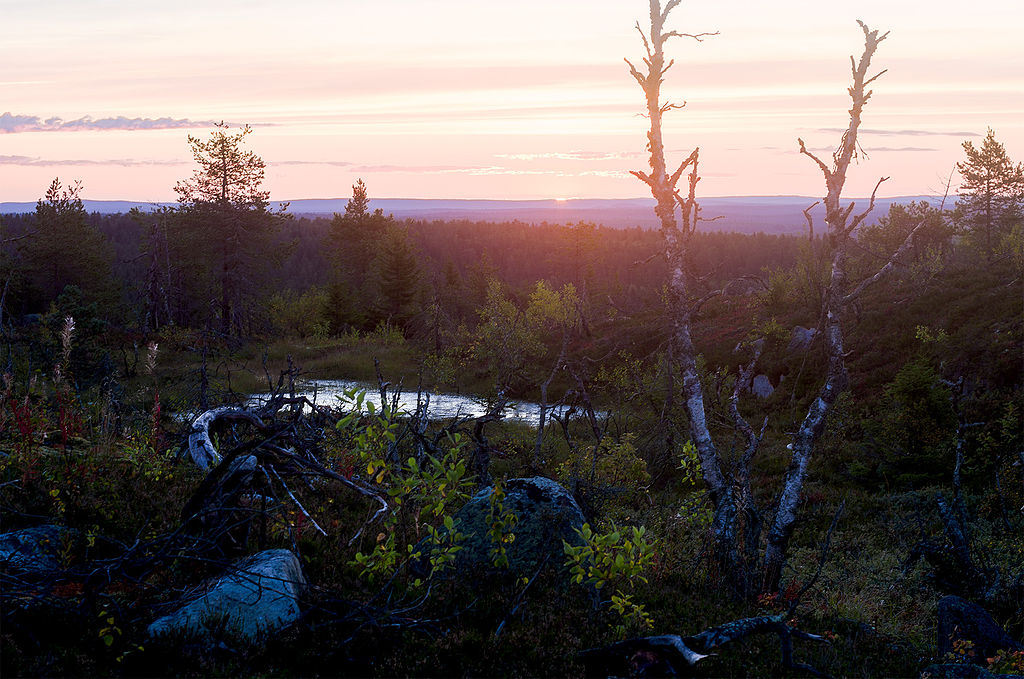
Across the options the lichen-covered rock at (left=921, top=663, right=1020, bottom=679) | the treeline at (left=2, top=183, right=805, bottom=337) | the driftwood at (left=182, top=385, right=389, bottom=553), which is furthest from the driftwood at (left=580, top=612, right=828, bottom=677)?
the treeline at (left=2, top=183, right=805, bottom=337)

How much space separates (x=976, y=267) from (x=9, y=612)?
3183 centimetres

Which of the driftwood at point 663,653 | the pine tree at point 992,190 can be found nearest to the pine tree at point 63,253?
the driftwood at point 663,653

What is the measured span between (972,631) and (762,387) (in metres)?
19.0

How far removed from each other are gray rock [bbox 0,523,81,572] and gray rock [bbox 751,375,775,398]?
22.3m

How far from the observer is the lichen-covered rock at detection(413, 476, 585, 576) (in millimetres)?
6766

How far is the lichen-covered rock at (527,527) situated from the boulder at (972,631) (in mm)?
3425

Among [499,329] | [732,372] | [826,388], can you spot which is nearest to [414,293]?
[499,329]

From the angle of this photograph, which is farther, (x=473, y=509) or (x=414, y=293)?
(x=414, y=293)

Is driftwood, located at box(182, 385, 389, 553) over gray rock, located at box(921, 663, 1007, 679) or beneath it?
over

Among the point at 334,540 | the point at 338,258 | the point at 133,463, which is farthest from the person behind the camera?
the point at 338,258

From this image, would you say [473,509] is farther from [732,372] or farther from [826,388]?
[732,372]

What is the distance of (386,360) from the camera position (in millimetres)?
34312

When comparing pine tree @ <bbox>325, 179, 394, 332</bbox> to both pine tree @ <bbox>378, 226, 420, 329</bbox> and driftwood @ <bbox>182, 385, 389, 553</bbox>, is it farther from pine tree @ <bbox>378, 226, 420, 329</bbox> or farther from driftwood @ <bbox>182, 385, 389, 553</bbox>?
driftwood @ <bbox>182, 385, 389, 553</bbox>

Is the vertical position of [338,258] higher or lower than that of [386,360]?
higher
